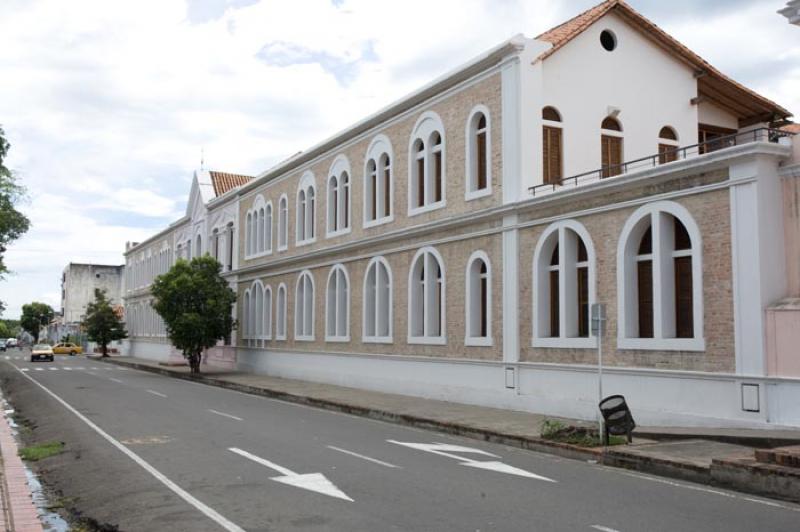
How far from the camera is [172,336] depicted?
37031mm

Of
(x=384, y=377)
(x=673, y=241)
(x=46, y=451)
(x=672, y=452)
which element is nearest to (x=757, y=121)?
(x=673, y=241)

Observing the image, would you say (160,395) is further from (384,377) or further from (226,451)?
(226,451)

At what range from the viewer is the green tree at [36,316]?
482 feet

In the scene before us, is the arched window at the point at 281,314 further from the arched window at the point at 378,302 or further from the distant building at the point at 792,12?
the distant building at the point at 792,12

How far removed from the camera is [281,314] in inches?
1403

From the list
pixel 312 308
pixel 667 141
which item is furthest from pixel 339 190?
pixel 667 141

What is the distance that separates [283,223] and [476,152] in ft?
51.7

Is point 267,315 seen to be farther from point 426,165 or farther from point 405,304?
point 426,165

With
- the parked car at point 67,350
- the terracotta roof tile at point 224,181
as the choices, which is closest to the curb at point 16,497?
the terracotta roof tile at point 224,181

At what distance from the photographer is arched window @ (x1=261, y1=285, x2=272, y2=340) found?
121 ft

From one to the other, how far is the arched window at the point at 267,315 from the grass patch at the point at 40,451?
2169cm

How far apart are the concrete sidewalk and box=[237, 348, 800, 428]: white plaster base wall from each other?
16.5 inches

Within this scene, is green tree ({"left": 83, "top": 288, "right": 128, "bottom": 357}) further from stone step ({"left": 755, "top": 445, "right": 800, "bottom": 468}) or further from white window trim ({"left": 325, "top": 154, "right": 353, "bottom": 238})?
stone step ({"left": 755, "top": 445, "right": 800, "bottom": 468})

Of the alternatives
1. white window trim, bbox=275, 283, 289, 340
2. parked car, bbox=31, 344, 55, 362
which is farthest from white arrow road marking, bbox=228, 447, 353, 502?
parked car, bbox=31, 344, 55, 362
